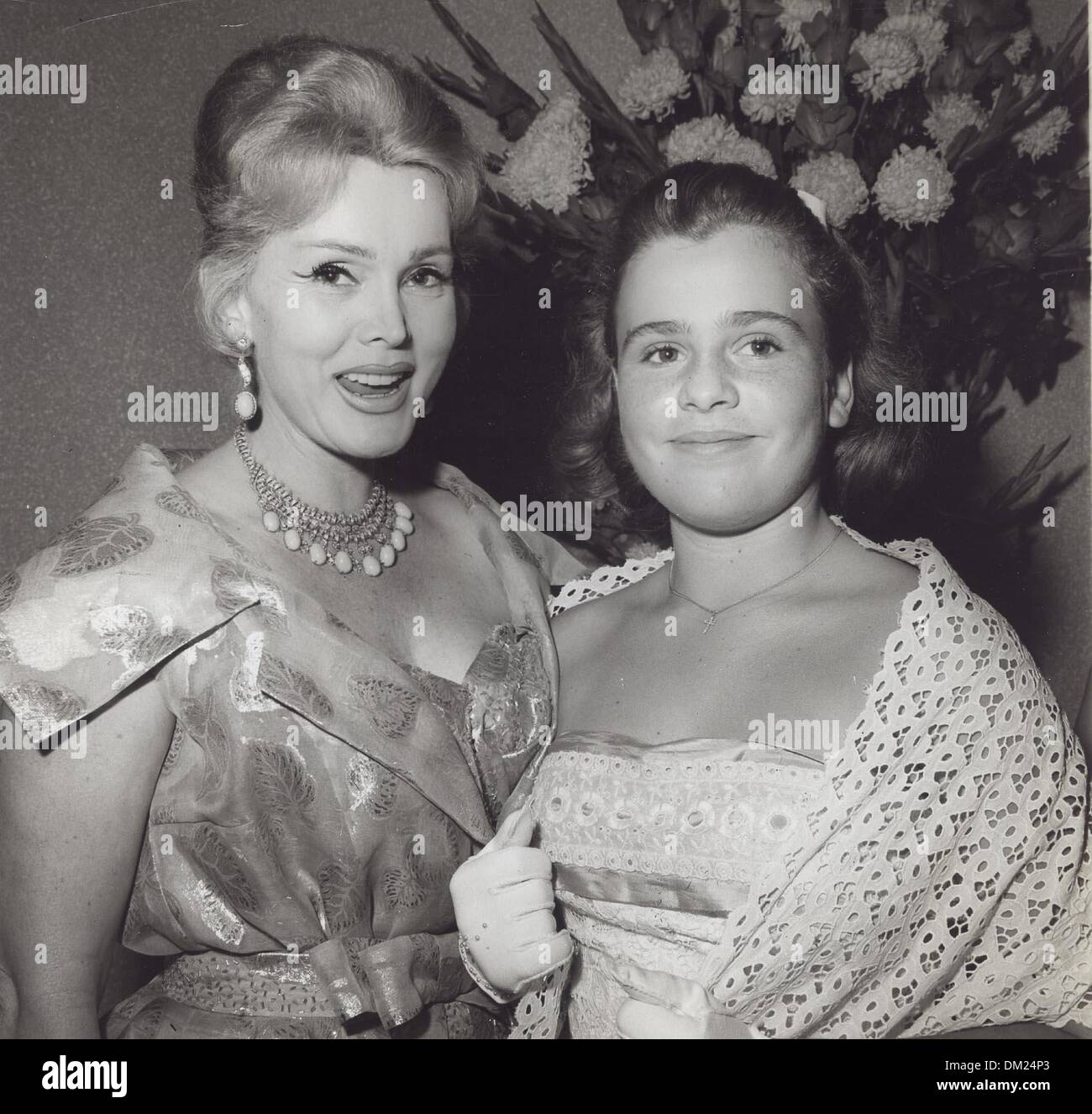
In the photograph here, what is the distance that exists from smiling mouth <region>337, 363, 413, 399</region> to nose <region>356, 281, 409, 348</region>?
0.04 meters

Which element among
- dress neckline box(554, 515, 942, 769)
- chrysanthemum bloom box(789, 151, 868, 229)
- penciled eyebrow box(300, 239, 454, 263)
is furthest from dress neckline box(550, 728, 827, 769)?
chrysanthemum bloom box(789, 151, 868, 229)

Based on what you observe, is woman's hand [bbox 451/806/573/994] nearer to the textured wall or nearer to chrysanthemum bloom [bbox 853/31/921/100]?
the textured wall

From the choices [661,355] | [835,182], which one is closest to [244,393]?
[661,355]

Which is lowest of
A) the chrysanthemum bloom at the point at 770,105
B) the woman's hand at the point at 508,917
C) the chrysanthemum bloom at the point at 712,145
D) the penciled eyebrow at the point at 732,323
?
the woman's hand at the point at 508,917

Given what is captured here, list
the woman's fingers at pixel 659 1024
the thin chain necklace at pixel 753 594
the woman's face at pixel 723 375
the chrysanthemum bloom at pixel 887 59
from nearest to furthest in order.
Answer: the woman's fingers at pixel 659 1024 < the woman's face at pixel 723 375 < the thin chain necklace at pixel 753 594 < the chrysanthemum bloom at pixel 887 59

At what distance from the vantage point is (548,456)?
1.60 metres

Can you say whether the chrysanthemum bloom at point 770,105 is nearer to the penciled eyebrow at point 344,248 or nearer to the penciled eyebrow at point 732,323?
the penciled eyebrow at point 732,323

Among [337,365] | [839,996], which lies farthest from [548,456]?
[839,996]

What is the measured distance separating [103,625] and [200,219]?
0.47m

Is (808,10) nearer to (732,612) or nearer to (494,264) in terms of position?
(494,264)

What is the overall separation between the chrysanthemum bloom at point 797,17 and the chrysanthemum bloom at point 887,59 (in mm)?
58

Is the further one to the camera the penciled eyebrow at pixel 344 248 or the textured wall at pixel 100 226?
the textured wall at pixel 100 226

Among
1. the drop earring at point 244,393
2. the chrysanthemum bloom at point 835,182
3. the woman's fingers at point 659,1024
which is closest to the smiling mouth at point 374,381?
the drop earring at point 244,393

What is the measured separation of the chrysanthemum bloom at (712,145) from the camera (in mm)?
1524
